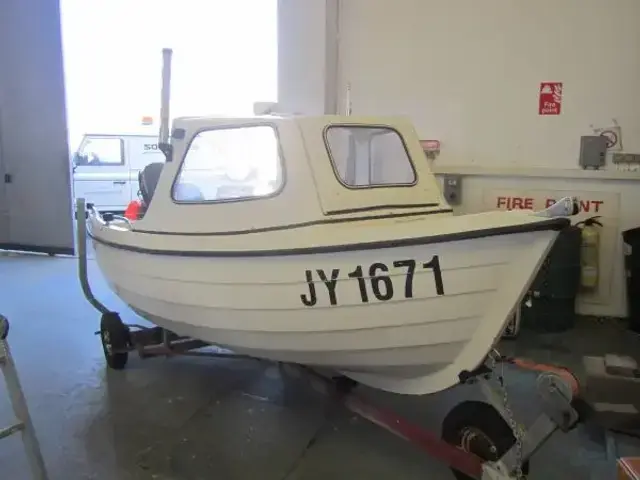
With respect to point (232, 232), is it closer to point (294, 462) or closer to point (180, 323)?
point (180, 323)

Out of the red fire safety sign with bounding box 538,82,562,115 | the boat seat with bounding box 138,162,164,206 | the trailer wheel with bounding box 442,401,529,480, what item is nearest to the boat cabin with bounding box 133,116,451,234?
the boat seat with bounding box 138,162,164,206

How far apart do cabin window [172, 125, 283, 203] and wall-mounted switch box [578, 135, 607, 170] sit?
3.06m

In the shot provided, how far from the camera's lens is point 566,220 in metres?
2.25

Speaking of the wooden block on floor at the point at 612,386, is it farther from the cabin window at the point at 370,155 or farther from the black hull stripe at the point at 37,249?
the black hull stripe at the point at 37,249

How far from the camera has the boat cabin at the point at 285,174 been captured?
290cm

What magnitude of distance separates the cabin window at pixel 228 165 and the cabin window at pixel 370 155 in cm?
35

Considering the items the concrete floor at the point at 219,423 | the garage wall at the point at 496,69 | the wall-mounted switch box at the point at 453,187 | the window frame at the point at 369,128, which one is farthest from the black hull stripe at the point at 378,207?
the garage wall at the point at 496,69

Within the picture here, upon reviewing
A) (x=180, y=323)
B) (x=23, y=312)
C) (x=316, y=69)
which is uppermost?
(x=316, y=69)

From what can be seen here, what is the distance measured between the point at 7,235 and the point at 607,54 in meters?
7.26

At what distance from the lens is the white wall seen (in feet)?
16.0

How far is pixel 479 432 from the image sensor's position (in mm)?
2527

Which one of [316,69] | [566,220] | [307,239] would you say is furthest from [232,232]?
[316,69]

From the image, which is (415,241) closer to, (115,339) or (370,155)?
(370,155)

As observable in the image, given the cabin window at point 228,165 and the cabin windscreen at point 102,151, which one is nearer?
the cabin window at point 228,165
